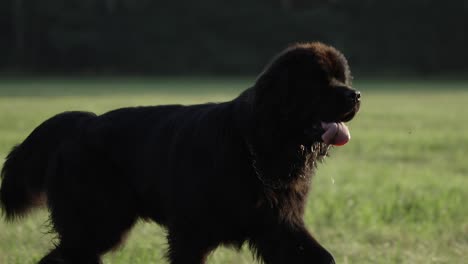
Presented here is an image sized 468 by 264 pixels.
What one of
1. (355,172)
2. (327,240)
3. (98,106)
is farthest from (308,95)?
(98,106)

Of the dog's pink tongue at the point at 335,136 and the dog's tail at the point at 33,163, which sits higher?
the dog's pink tongue at the point at 335,136

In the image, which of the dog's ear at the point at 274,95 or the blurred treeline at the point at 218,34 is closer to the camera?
the dog's ear at the point at 274,95

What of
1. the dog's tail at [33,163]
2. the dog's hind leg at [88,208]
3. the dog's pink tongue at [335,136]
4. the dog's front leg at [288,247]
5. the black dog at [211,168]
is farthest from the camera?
the dog's tail at [33,163]

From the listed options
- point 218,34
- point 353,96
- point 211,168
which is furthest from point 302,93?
point 218,34

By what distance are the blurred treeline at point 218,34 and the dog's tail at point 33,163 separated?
4954 centimetres

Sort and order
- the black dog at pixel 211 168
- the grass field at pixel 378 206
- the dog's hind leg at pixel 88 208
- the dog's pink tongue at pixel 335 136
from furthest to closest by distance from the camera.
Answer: the grass field at pixel 378 206 < the dog's hind leg at pixel 88 208 < the black dog at pixel 211 168 < the dog's pink tongue at pixel 335 136

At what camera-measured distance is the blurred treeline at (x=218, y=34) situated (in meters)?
55.2

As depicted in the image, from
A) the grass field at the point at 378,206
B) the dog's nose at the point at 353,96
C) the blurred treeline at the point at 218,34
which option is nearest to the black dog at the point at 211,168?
the dog's nose at the point at 353,96

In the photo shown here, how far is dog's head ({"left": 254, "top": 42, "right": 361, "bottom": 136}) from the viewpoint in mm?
4754

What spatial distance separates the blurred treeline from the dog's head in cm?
5126

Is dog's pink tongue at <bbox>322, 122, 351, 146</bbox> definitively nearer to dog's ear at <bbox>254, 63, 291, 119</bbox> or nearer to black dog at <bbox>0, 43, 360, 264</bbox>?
black dog at <bbox>0, 43, 360, 264</bbox>

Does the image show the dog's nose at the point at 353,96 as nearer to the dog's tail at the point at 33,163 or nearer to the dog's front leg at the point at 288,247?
the dog's front leg at the point at 288,247

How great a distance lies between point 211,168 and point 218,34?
56.5 meters

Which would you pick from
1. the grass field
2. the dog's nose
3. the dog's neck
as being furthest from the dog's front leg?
the dog's nose
